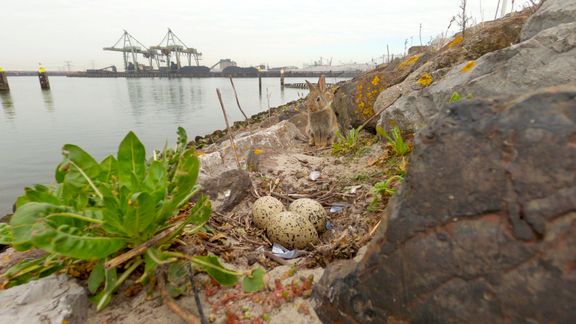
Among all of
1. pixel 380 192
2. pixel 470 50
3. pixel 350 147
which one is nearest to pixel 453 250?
pixel 380 192

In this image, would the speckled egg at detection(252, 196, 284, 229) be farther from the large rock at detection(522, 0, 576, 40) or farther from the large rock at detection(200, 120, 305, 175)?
the large rock at detection(522, 0, 576, 40)

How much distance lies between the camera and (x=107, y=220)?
162cm

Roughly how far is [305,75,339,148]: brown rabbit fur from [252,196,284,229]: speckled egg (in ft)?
11.5

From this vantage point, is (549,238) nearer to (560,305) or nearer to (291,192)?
(560,305)

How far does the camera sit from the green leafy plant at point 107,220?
5.10 ft

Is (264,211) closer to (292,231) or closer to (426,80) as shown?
(292,231)

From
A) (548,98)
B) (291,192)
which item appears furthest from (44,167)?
(548,98)

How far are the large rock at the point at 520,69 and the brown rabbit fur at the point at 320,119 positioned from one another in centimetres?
255

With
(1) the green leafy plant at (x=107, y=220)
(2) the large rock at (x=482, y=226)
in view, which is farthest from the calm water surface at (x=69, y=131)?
(2) the large rock at (x=482, y=226)

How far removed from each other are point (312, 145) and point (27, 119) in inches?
691

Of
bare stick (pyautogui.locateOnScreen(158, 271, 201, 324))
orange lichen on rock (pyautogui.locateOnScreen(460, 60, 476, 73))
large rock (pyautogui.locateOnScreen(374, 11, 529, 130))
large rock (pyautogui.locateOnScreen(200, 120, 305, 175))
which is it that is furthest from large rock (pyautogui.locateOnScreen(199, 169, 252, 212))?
orange lichen on rock (pyautogui.locateOnScreen(460, 60, 476, 73))

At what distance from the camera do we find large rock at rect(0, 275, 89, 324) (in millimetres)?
1530

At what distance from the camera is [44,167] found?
29.3 feet

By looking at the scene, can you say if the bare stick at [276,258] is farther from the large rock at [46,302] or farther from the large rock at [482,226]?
the large rock at [46,302]
